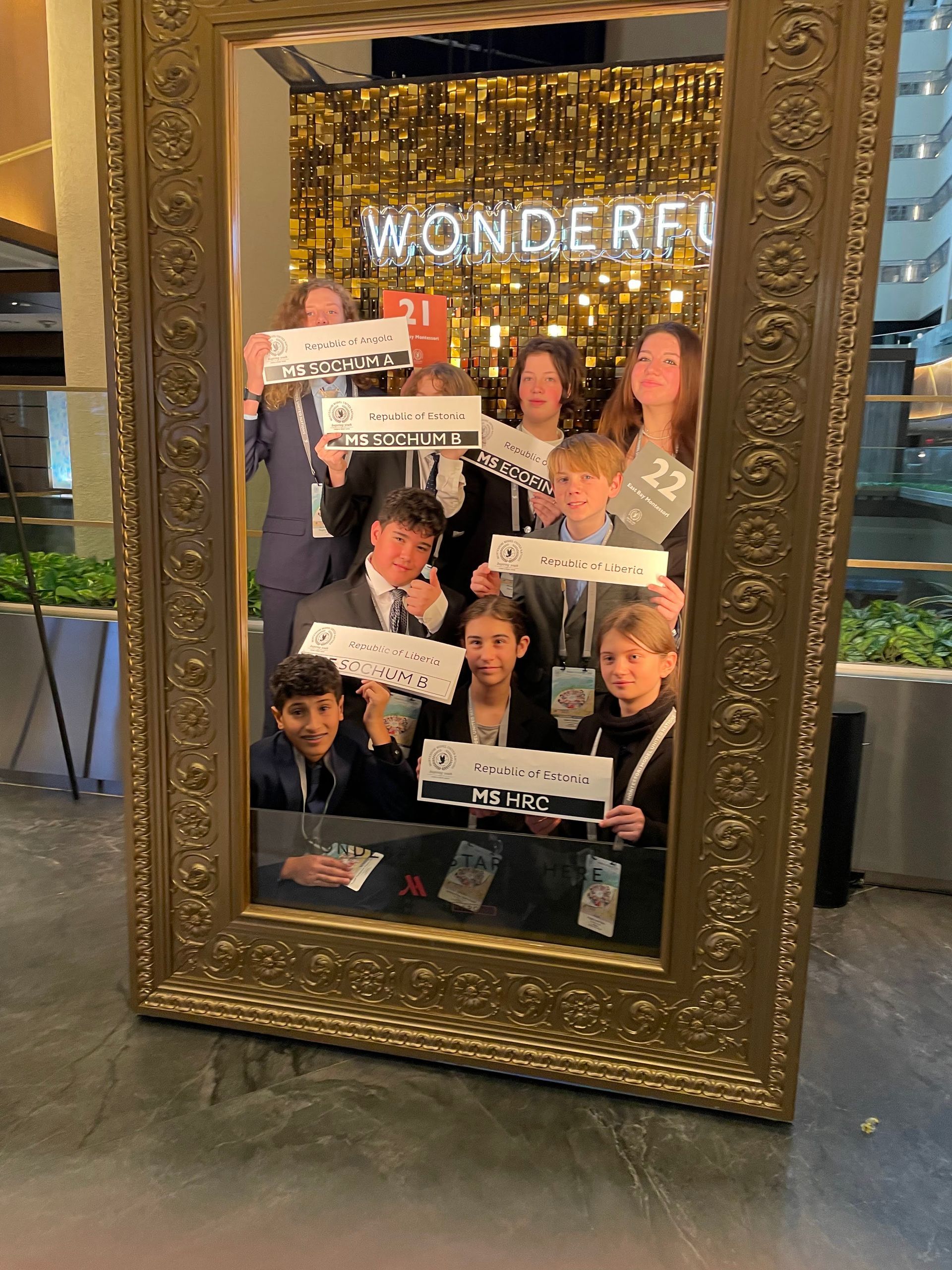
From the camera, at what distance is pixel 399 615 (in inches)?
65.4

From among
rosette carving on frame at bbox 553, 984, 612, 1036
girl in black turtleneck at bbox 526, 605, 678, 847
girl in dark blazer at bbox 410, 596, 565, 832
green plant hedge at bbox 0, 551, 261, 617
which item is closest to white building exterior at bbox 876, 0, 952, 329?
girl in black turtleneck at bbox 526, 605, 678, 847

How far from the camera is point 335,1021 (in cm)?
177

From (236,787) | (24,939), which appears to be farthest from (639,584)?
(24,939)

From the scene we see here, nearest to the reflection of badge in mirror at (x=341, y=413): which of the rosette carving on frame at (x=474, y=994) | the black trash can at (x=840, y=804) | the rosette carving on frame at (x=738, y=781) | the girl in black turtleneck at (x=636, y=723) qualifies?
the girl in black turtleneck at (x=636, y=723)

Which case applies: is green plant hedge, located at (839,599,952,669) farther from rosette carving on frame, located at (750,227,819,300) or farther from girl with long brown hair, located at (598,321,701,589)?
rosette carving on frame, located at (750,227,819,300)

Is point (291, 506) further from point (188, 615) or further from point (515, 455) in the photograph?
point (515, 455)

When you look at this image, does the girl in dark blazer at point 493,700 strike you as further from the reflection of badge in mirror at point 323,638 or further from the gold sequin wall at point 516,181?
the gold sequin wall at point 516,181

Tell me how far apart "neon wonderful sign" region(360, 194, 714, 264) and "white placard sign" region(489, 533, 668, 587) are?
1.66 ft

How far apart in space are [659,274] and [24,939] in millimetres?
2174

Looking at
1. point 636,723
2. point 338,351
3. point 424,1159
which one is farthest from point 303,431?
point 424,1159

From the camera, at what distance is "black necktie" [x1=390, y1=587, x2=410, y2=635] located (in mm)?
1653

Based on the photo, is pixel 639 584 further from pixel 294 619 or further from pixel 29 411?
pixel 29 411

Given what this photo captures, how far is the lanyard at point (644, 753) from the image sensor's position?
1.58 m

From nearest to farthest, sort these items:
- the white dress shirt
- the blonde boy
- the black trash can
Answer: the blonde boy < the white dress shirt < the black trash can
